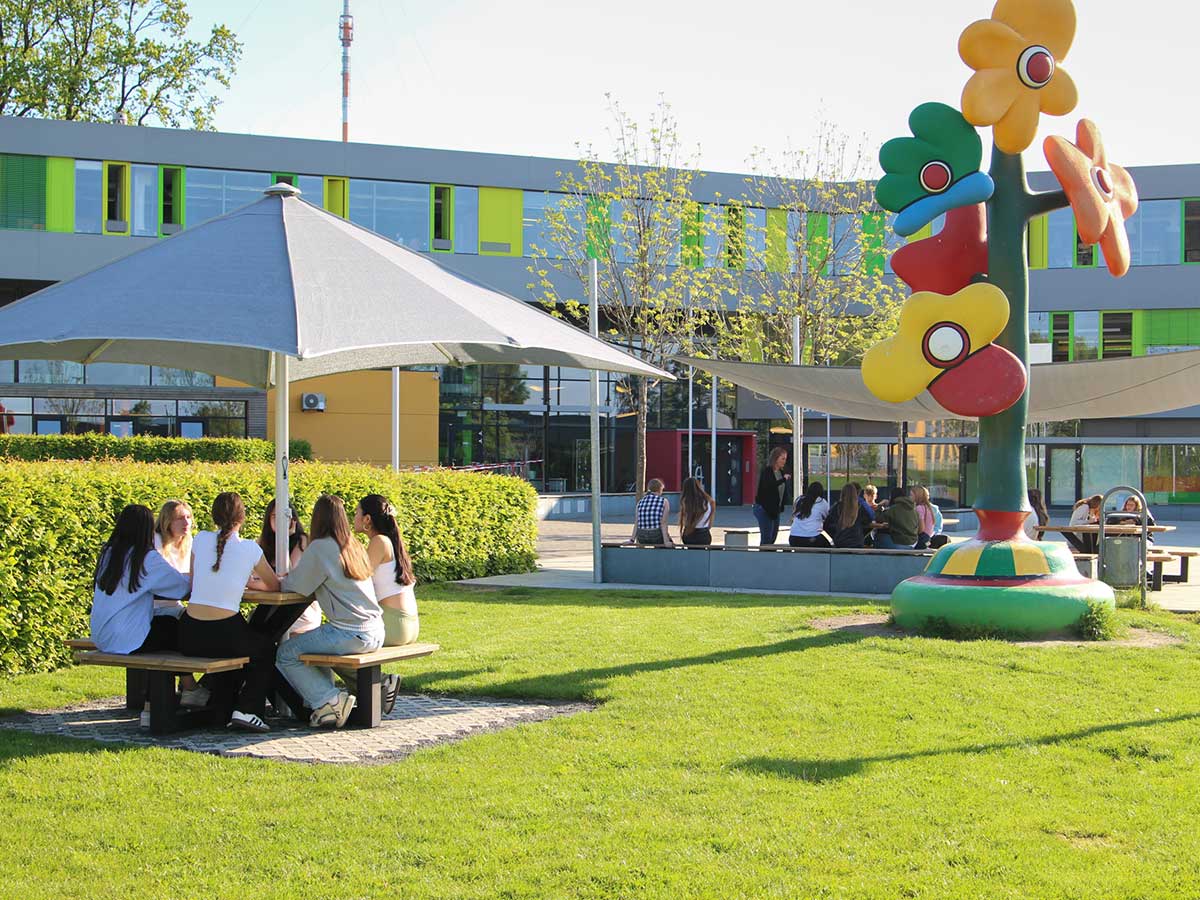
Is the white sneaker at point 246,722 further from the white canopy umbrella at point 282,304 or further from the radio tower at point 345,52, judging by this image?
the radio tower at point 345,52

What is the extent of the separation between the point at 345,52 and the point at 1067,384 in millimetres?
40356

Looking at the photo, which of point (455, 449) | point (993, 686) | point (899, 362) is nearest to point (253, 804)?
point (993, 686)

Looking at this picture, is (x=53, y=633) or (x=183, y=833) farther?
(x=53, y=633)

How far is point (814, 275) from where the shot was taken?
2861 cm

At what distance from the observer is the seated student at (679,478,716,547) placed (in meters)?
16.1

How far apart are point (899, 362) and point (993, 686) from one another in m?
3.65

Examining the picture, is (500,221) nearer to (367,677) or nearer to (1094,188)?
(1094,188)

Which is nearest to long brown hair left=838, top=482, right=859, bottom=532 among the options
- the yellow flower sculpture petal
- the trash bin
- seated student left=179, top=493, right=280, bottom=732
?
the trash bin

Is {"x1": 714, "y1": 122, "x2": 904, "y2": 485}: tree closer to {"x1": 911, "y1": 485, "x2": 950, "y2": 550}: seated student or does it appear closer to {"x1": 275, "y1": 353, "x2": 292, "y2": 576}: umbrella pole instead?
{"x1": 911, "y1": 485, "x2": 950, "y2": 550}: seated student

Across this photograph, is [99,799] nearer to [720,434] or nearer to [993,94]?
[993,94]

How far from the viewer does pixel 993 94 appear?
11062mm

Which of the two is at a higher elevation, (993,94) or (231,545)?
(993,94)

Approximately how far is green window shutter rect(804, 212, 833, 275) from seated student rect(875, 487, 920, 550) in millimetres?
14383

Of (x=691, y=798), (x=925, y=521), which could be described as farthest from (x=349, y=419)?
(x=691, y=798)
